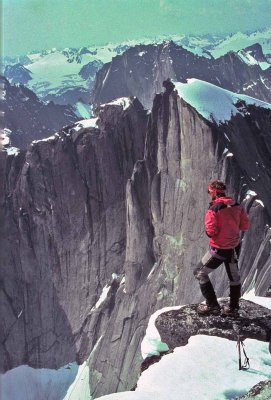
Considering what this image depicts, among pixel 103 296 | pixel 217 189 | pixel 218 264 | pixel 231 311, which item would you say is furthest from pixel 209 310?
pixel 103 296

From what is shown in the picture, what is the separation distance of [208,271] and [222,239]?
1138 millimetres

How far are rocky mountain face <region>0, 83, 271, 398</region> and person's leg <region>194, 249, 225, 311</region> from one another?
60.0 metres

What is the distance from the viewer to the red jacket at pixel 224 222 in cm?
1181

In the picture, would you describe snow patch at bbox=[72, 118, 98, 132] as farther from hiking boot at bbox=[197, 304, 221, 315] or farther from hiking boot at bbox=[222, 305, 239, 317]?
hiking boot at bbox=[222, 305, 239, 317]

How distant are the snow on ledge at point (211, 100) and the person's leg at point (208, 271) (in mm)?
71152

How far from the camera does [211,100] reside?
84.3m

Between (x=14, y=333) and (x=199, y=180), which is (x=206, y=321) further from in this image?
(x=14, y=333)

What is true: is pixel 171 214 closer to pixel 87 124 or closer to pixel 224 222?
pixel 87 124

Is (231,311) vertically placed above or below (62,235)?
below

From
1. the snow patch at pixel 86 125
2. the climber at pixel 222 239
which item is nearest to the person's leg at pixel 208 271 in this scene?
the climber at pixel 222 239

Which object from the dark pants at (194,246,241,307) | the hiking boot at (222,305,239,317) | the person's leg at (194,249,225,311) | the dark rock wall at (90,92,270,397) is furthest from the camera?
the dark rock wall at (90,92,270,397)

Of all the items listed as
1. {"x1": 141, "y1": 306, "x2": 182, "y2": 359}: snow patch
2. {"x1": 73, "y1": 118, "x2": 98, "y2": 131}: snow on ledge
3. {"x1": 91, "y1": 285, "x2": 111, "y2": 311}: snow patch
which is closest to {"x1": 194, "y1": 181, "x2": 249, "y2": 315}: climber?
{"x1": 141, "y1": 306, "x2": 182, "y2": 359}: snow patch

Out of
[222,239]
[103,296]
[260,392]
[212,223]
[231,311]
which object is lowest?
[103,296]

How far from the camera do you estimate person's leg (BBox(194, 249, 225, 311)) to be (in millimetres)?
12480
